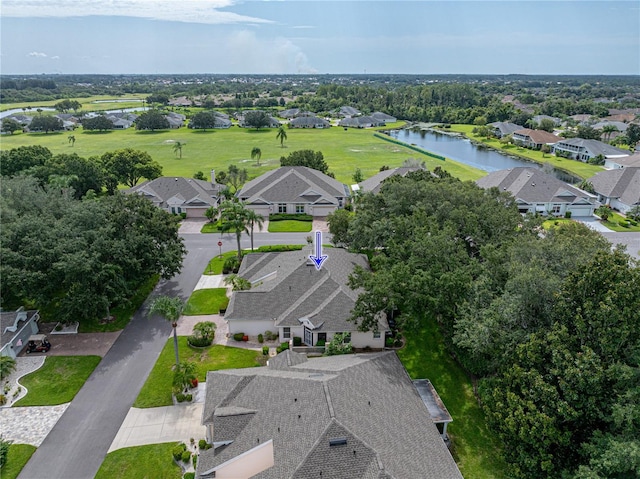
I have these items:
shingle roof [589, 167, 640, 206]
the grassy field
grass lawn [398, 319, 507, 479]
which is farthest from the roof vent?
the grassy field

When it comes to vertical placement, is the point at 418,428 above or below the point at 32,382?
above

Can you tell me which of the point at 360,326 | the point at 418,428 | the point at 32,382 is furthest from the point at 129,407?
the point at 418,428

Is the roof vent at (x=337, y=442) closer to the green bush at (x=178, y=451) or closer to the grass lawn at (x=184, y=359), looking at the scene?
the green bush at (x=178, y=451)

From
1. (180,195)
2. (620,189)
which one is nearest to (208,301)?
(180,195)

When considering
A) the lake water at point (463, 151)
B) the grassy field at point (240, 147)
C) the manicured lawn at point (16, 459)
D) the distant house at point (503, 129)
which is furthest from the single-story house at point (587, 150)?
the manicured lawn at point (16, 459)

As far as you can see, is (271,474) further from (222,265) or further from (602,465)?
(222,265)

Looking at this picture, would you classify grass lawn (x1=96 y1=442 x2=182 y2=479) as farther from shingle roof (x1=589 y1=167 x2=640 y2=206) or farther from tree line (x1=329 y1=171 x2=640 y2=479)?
shingle roof (x1=589 y1=167 x2=640 y2=206)

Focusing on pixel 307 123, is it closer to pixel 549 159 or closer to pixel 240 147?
pixel 240 147
